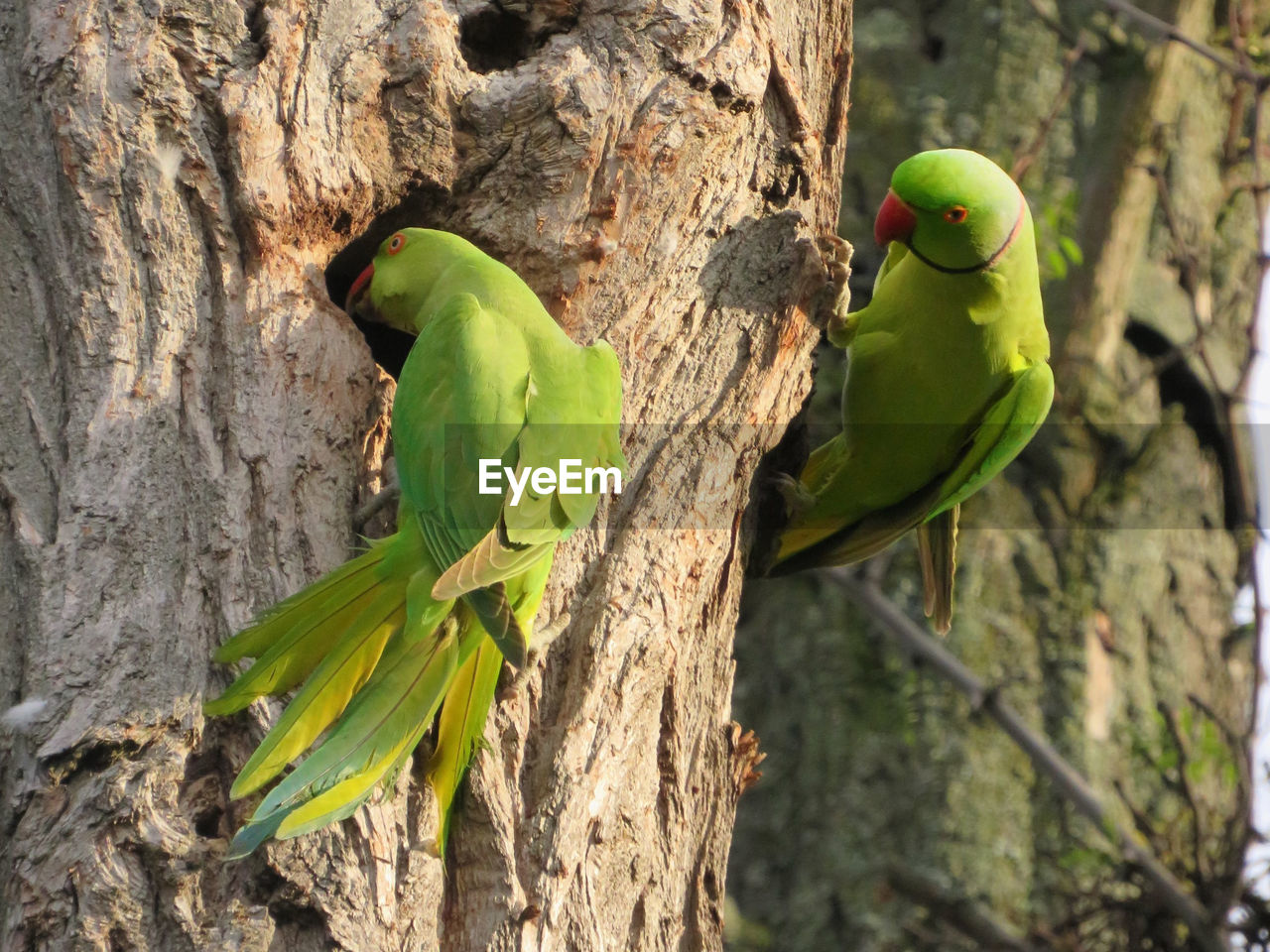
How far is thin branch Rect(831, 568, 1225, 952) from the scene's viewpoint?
3.54 meters

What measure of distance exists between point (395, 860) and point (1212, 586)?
3.81m

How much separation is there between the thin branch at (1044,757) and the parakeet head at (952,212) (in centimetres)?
146

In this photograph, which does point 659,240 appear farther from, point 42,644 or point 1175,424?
point 1175,424

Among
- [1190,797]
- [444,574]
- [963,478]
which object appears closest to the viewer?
[444,574]

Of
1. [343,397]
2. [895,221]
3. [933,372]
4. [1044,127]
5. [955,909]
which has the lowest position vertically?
[955,909]

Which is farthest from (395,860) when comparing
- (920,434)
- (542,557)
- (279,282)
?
(920,434)

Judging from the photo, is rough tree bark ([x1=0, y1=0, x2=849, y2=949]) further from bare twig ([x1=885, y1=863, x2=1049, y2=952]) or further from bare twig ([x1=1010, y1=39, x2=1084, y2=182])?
bare twig ([x1=885, y1=863, x2=1049, y2=952])

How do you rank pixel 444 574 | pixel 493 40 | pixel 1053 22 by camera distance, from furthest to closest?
pixel 1053 22, pixel 493 40, pixel 444 574

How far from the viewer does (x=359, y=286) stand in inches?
114

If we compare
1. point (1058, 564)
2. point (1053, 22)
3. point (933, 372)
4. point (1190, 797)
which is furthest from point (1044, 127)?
point (1190, 797)

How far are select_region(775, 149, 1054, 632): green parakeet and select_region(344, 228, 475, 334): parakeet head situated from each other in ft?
3.18

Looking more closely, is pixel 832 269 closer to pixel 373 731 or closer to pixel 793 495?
pixel 793 495

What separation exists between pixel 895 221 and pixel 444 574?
1.55 meters

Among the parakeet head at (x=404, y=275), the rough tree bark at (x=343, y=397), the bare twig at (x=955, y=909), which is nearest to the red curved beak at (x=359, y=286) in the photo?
the parakeet head at (x=404, y=275)
